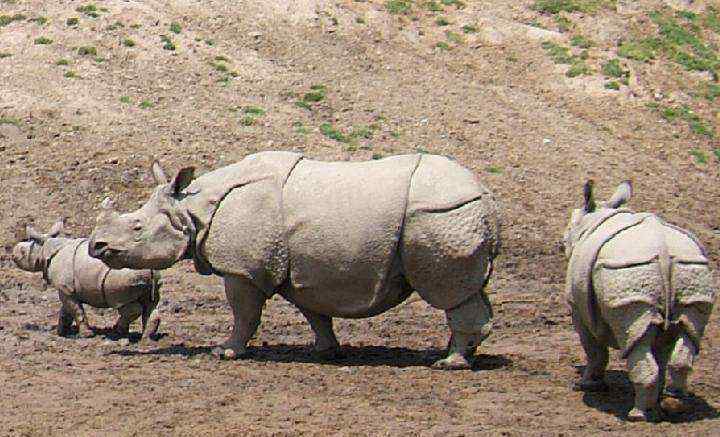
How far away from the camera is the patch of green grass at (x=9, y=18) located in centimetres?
2494

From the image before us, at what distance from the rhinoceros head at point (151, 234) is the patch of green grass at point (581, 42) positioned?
15061 millimetres

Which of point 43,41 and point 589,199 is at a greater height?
point 589,199

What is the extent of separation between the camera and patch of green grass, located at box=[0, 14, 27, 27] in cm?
2494

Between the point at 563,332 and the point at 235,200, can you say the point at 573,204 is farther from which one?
the point at 235,200

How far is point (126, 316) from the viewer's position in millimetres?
14758

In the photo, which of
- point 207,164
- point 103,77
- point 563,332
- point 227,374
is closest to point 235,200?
point 227,374

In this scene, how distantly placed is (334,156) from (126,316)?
7849 millimetres

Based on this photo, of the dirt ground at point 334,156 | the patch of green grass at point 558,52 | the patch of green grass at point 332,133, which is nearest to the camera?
the dirt ground at point 334,156

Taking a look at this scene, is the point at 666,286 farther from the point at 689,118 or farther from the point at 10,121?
the point at 689,118

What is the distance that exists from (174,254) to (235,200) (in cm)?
76

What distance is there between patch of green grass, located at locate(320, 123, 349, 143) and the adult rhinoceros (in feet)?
29.4

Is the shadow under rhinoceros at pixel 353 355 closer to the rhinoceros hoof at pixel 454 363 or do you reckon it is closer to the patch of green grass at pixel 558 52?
the rhinoceros hoof at pixel 454 363

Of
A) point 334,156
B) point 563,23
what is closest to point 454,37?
point 563,23

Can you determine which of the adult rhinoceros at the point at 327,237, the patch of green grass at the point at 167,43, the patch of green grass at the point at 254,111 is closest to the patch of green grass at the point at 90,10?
the patch of green grass at the point at 167,43
